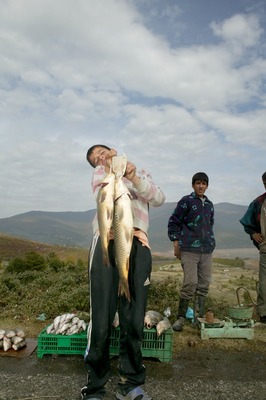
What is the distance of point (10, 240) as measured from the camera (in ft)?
102

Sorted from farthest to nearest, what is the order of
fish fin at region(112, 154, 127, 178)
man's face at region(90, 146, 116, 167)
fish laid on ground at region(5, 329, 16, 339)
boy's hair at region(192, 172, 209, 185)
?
boy's hair at region(192, 172, 209, 185) < fish laid on ground at region(5, 329, 16, 339) < man's face at region(90, 146, 116, 167) < fish fin at region(112, 154, 127, 178)

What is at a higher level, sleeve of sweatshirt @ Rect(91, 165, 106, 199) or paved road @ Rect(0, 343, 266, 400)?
sleeve of sweatshirt @ Rect(91, 165, 106, 199)

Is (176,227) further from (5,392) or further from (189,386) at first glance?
(5,392)

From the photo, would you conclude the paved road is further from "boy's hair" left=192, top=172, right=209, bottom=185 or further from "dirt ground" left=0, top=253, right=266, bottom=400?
"boy's hair" left=192, top=172, right=209, bottom=185

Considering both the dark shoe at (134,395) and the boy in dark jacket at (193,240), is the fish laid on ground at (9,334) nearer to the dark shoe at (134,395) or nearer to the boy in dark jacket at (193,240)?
the dark shoe at (134,395)

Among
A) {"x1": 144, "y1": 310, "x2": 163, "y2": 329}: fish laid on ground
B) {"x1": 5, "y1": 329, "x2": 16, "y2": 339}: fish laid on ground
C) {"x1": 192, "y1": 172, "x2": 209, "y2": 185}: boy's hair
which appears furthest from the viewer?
{"x1": 192, "y1": 172, "x2": 209, "y2": 185}: boy's hair

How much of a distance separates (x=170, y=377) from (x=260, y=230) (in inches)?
152

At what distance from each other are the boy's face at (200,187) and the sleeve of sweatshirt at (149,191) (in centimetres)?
273

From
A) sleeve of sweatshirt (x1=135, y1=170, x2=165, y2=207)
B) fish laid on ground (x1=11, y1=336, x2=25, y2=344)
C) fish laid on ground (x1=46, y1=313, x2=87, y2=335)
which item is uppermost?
sleeve of sweatshirt (x1=135, y1=170, x2=165, y2=207)

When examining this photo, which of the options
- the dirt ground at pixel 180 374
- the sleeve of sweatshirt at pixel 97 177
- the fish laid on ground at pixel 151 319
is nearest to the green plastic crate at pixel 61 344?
the dirt ground at pixel 180 374

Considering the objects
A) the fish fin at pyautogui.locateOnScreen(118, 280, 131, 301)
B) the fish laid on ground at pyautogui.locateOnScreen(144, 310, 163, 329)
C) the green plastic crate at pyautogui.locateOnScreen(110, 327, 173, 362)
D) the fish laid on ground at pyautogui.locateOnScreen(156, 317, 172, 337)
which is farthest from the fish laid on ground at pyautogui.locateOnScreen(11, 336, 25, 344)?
the fish fin at pyautogui.locateOnScreen(118, 280, 131, 301)

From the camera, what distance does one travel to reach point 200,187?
6.67 m

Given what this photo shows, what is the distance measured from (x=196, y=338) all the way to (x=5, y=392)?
333 cm

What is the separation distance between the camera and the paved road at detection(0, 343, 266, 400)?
420 centimetres
